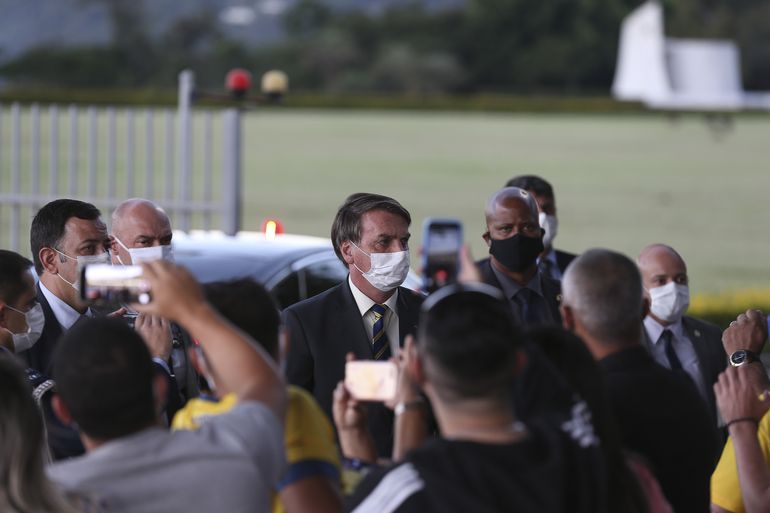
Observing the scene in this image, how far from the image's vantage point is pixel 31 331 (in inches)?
153

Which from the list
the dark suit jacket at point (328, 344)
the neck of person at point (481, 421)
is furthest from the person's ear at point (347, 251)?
the neck of person at point (481, 421)

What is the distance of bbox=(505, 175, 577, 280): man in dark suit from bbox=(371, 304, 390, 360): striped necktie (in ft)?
6.02

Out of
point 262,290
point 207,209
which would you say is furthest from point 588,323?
point 207,209

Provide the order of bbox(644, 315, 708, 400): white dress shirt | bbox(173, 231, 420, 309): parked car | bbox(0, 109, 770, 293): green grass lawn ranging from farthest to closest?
bbox(0, 109, 770, 293): green grass lawn
bbox(173, 231, 420, 309): parked car
bbox(644, 315, 708, 400): white dress shirt

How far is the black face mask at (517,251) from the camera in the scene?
507cm

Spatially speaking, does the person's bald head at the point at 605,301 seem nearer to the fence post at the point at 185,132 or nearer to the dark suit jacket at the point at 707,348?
the dark suit jacket at the point at 707,348

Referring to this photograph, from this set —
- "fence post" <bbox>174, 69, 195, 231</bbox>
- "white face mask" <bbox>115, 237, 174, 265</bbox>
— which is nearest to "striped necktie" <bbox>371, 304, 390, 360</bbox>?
"white face mask" <bbox>115, 237, 174, 265</bbox>

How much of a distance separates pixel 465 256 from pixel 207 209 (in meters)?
9.23

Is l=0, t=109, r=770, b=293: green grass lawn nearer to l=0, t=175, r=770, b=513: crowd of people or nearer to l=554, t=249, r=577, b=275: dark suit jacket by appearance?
l=554, t=249, r=577, b=275: dark suit jacket

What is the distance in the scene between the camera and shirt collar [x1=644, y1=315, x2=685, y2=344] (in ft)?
15.9

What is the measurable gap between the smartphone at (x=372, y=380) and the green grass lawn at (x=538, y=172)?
16.9m

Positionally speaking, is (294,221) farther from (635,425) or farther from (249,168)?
(635,425)

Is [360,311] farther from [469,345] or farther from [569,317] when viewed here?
[469,345]

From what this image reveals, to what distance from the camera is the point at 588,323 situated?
9.57ft
